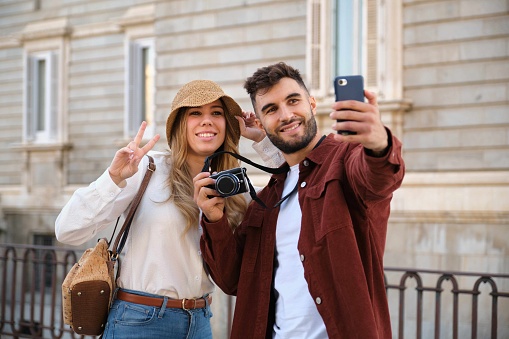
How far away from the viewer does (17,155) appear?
67.9ft

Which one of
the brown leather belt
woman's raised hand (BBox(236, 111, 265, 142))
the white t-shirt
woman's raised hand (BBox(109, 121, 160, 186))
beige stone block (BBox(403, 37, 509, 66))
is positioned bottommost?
the brown leather belt

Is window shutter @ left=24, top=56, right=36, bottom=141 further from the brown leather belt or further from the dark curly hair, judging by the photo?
the dark curly hair

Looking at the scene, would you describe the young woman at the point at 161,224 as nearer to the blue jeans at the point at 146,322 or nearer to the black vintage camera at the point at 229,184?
the blue jeans at the point at 146,322

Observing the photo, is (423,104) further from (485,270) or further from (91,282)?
(91,282)

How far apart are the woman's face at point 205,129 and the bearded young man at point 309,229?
1.27 ft

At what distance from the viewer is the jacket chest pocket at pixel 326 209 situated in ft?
8.96

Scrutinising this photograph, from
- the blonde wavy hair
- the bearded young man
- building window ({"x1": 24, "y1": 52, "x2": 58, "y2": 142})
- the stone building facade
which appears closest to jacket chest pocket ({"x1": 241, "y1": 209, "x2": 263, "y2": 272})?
the bearded young man

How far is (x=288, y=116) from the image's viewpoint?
3023 millimetres

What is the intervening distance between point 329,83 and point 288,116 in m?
9.77

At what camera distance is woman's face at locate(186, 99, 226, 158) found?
3.56m

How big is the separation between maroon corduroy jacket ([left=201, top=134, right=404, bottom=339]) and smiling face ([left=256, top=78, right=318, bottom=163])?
0.28 ft

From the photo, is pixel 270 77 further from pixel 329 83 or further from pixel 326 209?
pixel 329 83

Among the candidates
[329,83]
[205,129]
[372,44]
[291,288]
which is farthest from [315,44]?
[291,288]

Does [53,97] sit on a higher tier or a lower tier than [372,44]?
lower
